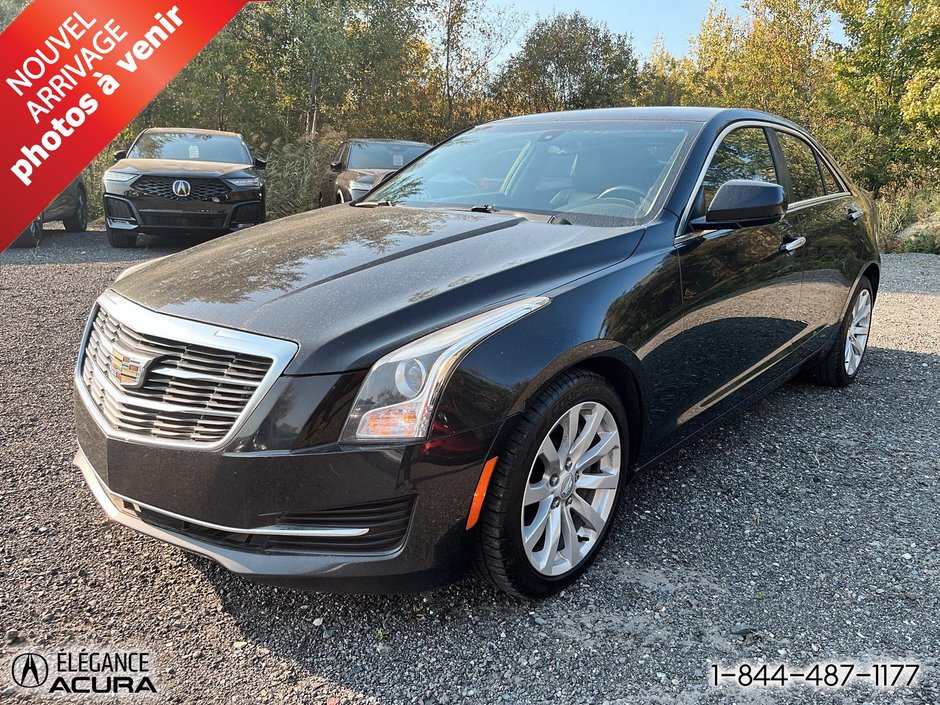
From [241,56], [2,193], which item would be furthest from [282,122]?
[2,193]

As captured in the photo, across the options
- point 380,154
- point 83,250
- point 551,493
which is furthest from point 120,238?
point 551,493

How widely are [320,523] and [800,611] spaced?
1604 millimetres

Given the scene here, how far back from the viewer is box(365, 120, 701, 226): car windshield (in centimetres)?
311

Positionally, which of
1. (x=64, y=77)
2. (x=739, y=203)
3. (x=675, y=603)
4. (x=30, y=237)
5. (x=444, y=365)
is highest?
(x=64, y=77)

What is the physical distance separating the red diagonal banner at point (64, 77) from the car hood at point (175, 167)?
0.94 meters

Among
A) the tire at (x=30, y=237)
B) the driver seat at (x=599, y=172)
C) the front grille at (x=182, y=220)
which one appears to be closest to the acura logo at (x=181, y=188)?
the front grille at (x=182, y=220)

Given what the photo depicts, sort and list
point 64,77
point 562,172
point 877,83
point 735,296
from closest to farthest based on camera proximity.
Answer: point 735,296 → point 562,172 → point 64,77 → point 877,83

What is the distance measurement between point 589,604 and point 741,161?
227 cm

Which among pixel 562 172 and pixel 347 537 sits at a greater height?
pixel 562 172

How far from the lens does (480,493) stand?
7.05 feet

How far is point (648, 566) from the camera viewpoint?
2.68 meters

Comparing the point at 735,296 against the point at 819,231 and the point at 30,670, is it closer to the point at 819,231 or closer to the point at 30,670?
the point at 819,231

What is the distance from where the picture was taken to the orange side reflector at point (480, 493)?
2139mm

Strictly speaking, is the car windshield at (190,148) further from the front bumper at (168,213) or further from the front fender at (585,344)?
the front fender at (585,344)
